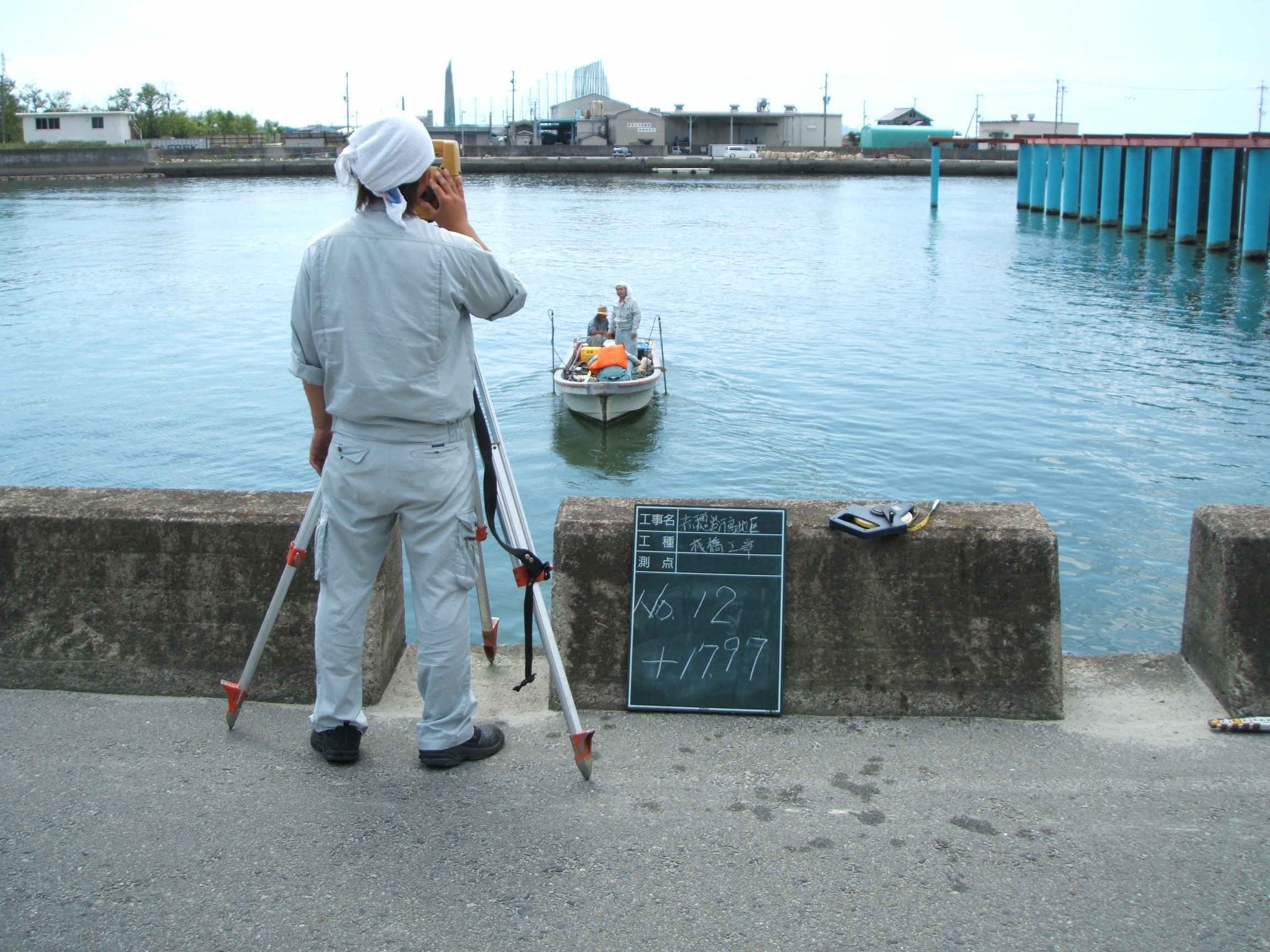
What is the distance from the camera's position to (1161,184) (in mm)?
58031

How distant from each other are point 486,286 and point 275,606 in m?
1.40

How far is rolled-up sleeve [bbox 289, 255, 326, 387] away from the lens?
4043 mm

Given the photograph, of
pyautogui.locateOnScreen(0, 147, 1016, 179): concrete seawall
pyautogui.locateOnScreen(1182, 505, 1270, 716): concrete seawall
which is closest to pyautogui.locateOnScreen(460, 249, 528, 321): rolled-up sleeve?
pyautogui.locateOnScreen(1182, 505, 1270, 716): concrete seawall

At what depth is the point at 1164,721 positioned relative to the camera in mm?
4664

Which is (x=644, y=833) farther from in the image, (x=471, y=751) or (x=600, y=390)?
(x=600, y=390)

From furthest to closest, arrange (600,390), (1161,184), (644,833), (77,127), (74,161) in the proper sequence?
(77,127) → (74,161) → (1161,184) → (600,390) → (644,833)

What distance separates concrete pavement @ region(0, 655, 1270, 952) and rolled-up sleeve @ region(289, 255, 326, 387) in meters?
1.35

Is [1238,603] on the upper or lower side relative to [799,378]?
upper

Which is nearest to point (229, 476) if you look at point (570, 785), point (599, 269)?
point (570, 785)

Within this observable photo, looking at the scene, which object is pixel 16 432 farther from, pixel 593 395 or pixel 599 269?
pixel 599 269

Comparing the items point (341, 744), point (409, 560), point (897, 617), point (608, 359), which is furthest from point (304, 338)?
point (608, 359)

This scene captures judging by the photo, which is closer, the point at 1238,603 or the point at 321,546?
the point at 321,546

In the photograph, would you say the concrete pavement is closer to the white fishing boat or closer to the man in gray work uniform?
the man in gray work uniform

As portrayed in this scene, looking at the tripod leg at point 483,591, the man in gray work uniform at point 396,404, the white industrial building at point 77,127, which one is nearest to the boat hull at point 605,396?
the tripod leg at point 483,591
